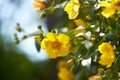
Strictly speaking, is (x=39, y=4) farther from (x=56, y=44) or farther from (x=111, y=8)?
(x=111, y=8)

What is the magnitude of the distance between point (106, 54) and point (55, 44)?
0.18 meters

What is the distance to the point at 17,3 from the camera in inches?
146

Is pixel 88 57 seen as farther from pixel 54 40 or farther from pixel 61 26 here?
pixel 61 26

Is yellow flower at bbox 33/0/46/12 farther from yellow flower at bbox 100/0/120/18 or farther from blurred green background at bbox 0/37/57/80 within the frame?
blurred green background at bbox 0/37/57/80

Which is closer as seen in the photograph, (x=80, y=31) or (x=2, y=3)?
(x=80, y=31)

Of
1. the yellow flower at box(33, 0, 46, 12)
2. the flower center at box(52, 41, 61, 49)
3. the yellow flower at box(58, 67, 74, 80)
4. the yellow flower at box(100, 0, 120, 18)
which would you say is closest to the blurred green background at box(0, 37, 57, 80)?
the yellow flower at box(58, 67, 74, 80)

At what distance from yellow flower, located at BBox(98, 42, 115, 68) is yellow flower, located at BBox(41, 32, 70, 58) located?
0.39 ft

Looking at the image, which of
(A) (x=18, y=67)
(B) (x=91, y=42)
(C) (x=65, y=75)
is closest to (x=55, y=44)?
(B) (x=91, y=42)

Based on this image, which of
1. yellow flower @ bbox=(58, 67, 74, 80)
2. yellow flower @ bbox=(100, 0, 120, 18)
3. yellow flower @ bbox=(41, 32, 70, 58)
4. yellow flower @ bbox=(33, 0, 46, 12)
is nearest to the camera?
yellow flower @ bbox=(100, 0, 120, 18)

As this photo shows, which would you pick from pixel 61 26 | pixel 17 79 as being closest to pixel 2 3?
pixel 61 26

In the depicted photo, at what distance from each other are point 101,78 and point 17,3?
2343mm

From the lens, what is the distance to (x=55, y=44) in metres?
1.49

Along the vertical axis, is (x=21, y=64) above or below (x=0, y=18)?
below

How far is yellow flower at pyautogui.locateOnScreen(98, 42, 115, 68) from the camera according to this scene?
→ 4.56ft
